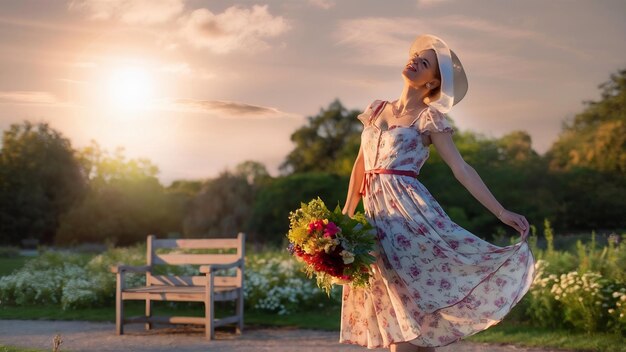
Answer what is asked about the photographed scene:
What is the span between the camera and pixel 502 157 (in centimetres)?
2641

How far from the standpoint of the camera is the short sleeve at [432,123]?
393cm

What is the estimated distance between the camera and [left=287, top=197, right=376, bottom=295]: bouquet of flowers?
3799 millimetres

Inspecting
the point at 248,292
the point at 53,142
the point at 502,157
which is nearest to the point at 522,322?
the point at 248,292

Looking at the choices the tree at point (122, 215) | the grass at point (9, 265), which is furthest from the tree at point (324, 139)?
the grass at point (9, 265)

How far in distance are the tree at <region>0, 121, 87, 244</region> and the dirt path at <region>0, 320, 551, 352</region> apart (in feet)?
62.8

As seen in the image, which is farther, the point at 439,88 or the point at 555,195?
the point at 555,195

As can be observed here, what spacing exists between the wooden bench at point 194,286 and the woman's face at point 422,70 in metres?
3.73

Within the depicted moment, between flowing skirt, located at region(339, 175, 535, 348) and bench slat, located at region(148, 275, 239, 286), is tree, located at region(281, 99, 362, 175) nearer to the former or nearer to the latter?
bench slat, located at region(148, 275, 239, 286)

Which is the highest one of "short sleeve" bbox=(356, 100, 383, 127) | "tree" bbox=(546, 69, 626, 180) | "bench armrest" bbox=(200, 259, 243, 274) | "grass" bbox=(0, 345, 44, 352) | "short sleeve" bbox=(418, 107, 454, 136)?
"tree" bbox=(546, 69, 626, 180)

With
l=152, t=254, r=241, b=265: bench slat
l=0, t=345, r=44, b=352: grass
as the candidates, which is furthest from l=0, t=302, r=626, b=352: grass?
l=0, t=345, r=44, b=352: grass

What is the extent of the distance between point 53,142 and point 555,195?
62.2 feet

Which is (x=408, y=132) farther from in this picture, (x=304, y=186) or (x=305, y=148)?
(x=305, y=148)

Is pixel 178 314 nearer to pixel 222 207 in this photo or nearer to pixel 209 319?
pixel 209 319

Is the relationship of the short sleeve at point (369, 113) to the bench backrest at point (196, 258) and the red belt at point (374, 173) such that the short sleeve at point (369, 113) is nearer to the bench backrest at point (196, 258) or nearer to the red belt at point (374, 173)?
the red belt at point (374, 173)
